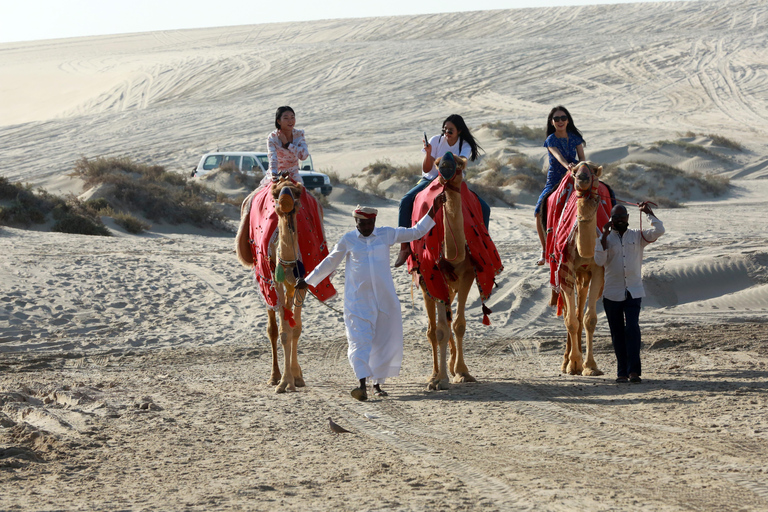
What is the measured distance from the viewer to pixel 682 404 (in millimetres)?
7113

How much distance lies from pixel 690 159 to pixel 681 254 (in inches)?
801

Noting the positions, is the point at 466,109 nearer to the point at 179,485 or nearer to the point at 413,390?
the point at 413,390

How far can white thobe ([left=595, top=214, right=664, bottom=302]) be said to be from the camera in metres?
8.36

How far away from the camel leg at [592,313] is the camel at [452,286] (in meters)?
1.22

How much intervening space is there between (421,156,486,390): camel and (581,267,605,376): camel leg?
1.22 metres

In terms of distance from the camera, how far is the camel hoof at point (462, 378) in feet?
28.5

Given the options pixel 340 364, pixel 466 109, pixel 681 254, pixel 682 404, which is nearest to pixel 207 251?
pixel 340 364

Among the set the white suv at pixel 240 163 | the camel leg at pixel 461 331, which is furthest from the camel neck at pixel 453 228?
the white suv at pixel 240 163

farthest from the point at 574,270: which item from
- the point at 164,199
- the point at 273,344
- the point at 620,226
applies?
the point at 164,199

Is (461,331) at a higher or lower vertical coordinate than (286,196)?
lower

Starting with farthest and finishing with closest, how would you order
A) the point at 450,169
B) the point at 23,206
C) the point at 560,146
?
the point at 23,206
the point at 560,146
the point at 450,169

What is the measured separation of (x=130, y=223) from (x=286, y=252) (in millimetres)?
12750

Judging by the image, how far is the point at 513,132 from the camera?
39375 mm

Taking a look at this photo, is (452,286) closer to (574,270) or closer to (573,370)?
(574,270)
